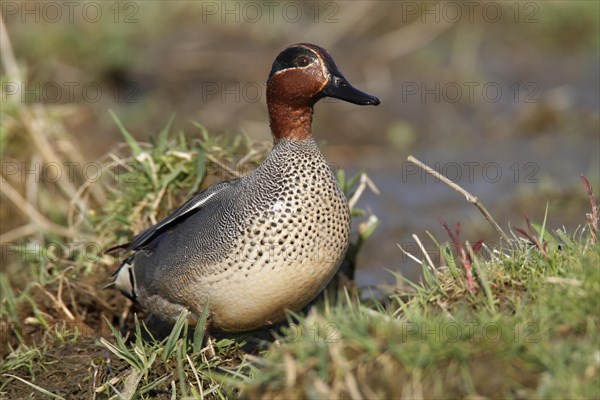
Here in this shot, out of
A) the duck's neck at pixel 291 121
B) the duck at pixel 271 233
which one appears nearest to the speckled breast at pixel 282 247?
the duck at pixel 271 233

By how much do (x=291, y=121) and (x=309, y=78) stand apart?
20 centimetres

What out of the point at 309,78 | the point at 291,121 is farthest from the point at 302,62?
the point at 291,121

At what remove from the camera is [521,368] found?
254 cm

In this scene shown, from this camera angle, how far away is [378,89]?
8500 millimetres

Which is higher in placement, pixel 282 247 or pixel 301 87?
pixel 301 87

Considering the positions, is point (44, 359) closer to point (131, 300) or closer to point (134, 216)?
point (131, 300)

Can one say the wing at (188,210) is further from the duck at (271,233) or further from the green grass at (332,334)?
the green grass at (332,334)

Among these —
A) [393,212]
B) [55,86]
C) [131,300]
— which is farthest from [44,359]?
[55,86]

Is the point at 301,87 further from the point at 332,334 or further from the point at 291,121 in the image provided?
the point at 332,334

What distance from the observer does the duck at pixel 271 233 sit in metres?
3.59

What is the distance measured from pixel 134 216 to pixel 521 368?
2.60 meters

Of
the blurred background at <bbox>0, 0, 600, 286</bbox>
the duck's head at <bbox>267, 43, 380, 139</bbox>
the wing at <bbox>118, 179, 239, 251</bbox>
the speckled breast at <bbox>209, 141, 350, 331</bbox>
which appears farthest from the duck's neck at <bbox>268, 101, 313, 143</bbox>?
the blurred background at <bbox>0, 0, 600, 286</bbox>

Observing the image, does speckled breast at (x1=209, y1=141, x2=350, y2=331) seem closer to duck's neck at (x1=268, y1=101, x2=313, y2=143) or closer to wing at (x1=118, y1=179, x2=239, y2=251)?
duck's neck at (x1=268, y1=101, x2=313, y2=143)

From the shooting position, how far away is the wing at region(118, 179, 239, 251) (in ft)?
13.1
